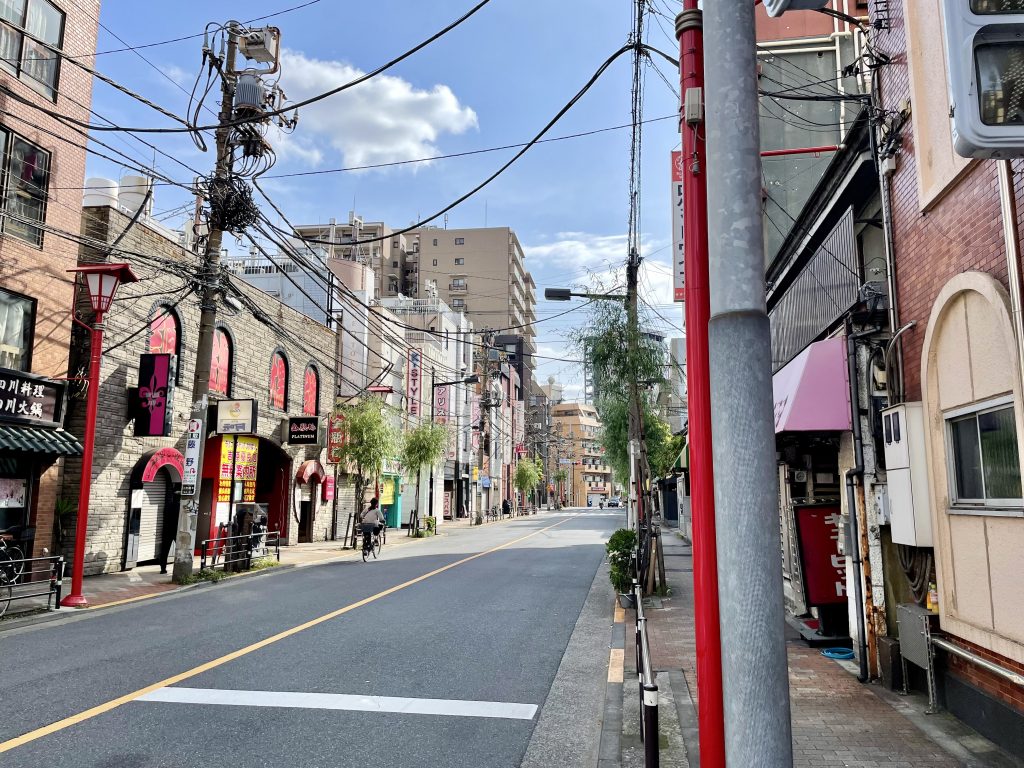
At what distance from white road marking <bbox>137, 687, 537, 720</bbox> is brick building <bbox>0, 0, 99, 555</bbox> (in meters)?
9.35

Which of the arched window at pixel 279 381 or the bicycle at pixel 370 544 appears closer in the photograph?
the bicycle at pixel 370 544

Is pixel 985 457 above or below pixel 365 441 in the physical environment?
below

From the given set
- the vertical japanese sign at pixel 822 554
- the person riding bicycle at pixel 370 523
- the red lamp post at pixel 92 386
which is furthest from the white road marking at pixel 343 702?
the person riding bicycle at pixel 370 523

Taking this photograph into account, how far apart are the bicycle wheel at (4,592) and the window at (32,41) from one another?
407 inches

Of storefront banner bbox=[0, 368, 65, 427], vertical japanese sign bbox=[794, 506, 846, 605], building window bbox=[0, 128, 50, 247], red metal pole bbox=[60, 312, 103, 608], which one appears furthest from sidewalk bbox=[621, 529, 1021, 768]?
building window bbox=[0, 128, 50, 247]

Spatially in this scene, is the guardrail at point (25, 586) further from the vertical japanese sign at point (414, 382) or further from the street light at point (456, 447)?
the vertical japanese sign at point (414, 382)

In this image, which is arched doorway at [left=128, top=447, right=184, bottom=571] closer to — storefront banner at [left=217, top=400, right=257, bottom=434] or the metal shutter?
the metal shutter

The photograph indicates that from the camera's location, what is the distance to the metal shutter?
18.6 metres

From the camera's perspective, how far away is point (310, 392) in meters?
28.6

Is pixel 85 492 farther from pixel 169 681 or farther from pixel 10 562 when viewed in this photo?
pixel 169 681

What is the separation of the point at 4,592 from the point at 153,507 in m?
7.48

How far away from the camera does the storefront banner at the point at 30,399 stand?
13.8m

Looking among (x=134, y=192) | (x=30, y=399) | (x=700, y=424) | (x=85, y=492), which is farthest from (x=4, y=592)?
(x=134, y=192)

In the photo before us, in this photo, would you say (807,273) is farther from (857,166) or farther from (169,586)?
(169,586)
